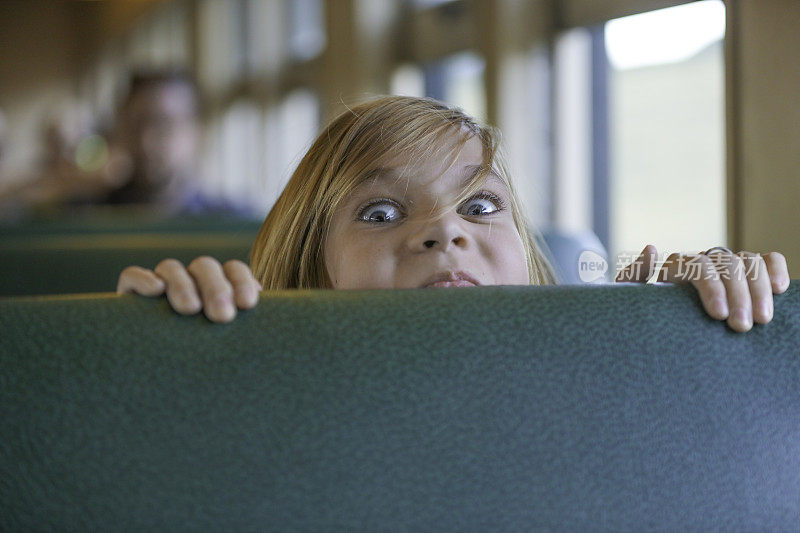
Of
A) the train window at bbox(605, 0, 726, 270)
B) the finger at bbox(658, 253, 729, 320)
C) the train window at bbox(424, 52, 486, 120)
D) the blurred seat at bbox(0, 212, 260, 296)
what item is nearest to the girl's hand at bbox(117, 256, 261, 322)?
the finger at bbox(658, 253, 729, 320)

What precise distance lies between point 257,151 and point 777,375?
482 centimetres

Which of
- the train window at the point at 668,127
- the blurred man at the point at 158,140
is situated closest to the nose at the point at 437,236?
the train window at the point at 668,127

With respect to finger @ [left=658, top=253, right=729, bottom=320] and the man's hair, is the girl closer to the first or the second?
finger @ [left=658, top=253, right=729, bottom=320]

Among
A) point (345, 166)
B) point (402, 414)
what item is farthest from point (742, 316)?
point (345, 166)

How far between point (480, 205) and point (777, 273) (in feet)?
1.40

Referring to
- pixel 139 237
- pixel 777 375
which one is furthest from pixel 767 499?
pixel 139 237

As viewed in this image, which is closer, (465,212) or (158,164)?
(465,212)

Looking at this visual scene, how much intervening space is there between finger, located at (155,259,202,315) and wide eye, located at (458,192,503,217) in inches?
19.2

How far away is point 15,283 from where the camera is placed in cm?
142

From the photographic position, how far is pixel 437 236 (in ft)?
3.09

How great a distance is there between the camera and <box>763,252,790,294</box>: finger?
0.63 metres

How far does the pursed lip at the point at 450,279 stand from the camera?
0.91 meters

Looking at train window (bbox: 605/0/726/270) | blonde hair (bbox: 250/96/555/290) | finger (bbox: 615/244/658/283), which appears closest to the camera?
finger (bbox: 615/244/658/283)

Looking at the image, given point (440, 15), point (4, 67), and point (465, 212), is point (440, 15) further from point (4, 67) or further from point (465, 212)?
point (4, 67)
